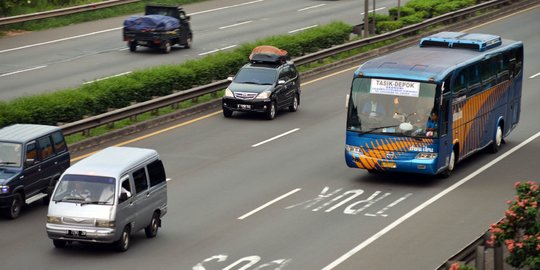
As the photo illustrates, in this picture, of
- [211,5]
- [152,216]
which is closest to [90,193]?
[152,216]

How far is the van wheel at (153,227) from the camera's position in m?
25.5

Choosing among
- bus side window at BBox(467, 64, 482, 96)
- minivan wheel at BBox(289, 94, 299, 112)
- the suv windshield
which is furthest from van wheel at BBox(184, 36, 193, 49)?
bus side window at BBox(467, 64, 482, 96)

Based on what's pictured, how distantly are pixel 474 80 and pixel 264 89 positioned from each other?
8457 mm

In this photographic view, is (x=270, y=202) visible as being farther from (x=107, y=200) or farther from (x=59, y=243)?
(x=59, y=243)

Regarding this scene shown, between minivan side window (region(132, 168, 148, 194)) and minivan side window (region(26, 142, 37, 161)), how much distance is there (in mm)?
3302

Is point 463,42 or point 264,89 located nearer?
point 463,42

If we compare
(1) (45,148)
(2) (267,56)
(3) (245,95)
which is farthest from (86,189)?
(2) (267,56)

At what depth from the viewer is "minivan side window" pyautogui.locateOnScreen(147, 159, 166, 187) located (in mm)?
25547

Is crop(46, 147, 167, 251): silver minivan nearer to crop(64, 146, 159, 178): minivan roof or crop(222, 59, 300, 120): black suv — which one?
crop(64, 146, 159, 178): minivan roof

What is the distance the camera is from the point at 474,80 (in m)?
32.7

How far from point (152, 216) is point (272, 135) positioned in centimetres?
1178

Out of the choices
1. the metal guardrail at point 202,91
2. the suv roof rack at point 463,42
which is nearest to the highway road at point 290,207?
the metal guardrail at point 202,91

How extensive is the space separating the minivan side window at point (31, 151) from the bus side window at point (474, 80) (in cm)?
1153

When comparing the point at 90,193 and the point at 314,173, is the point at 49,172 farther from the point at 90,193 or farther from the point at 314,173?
the point at 314,173
